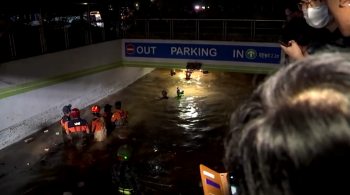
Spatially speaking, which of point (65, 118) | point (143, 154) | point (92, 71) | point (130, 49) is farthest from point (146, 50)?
point (143, 154)

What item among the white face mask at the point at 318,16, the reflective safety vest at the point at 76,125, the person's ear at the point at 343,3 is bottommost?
the reflective safety vest at the point at 76,125

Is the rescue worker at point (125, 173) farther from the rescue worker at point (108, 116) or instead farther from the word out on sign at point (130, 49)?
the word out on sign at point (130, 49)

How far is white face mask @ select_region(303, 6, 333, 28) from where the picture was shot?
2184 mm

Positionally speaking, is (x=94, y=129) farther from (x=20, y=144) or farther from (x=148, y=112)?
(x=148, y=112)

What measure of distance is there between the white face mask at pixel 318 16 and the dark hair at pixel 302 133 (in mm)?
1557

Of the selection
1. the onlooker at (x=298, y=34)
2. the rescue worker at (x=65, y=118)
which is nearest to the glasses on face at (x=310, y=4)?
the onlooker at (x=298, y=34)

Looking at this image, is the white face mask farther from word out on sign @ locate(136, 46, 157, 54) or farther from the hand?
word out on sign @ locate(136, 46, 157, 54)

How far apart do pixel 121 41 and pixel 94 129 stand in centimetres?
449

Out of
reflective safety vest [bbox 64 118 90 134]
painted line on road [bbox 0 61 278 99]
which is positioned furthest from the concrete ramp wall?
reflective safety vest [bbox 64 118 90 134]

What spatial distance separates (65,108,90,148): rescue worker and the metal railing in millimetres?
2103

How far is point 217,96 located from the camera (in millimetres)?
12336

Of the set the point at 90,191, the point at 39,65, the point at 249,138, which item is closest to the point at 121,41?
the point at 39,65

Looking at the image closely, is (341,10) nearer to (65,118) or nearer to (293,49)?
(293,49)

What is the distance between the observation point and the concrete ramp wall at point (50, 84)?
26.2 ft
